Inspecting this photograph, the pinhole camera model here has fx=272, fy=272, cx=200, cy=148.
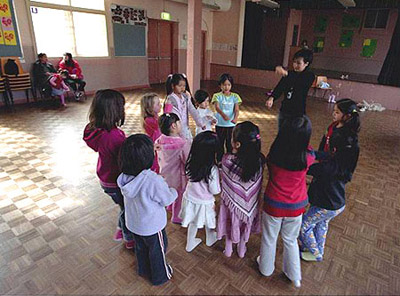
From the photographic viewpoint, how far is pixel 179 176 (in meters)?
2.15

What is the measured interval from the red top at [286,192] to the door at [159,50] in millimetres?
8711

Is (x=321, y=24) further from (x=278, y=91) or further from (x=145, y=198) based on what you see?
(x=145, y=198)

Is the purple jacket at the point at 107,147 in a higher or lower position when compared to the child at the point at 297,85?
lower

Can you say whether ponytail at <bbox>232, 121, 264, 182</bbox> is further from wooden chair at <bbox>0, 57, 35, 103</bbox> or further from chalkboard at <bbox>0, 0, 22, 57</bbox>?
chalkboard at <bbox>0, 0, 22, 57</bbox>

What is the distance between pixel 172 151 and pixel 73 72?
592cm

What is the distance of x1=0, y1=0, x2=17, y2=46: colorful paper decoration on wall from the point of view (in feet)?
18.7

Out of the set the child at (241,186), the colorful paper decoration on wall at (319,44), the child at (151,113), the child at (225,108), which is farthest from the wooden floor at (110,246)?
the colorful paper decoration on wall at (319,44)

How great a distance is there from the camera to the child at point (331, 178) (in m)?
1.62

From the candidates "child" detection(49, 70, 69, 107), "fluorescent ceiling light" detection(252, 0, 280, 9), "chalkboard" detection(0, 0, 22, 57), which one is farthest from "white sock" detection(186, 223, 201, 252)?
"fluorescent ceiling light" detection(252, 0, 280, 9)

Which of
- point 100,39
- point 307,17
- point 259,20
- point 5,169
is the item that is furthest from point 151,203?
point 307,17

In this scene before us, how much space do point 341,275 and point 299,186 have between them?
→ 797 mm

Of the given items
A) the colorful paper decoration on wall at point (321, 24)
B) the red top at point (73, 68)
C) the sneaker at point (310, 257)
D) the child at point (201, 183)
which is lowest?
the sneaker at point (310, 257)

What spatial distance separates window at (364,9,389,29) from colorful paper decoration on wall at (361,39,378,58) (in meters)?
0.54

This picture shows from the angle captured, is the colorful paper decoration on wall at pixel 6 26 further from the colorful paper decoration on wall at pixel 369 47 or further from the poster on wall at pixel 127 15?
the colorful paper decoration on wall at pixel 369 47
